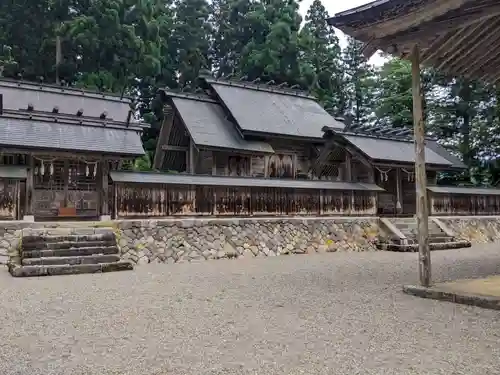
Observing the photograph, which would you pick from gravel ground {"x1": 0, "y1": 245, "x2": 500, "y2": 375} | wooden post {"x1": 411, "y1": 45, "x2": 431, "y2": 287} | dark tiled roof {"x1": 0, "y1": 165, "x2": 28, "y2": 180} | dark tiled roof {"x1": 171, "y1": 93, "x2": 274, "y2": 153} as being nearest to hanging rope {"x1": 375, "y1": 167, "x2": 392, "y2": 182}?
dark tiled roof {"x1": 171, "y1": 93, "x2": 274, "y2": 153}

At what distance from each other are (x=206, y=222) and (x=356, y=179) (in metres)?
9.20

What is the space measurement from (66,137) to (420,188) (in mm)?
11194

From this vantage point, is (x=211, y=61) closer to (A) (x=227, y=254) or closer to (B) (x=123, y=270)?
(A) (x=227, y=254)

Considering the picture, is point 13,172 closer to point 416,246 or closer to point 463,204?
point 416,246

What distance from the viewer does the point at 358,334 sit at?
498 centimetres

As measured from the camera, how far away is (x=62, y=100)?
20375mm

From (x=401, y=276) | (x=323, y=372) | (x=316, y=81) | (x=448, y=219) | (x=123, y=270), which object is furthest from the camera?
(x=316, y=81)

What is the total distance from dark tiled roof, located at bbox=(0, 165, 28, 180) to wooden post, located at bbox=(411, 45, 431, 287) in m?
10.7

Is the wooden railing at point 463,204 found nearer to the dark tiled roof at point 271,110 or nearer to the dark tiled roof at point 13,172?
the dark tiled roof at point 271,110

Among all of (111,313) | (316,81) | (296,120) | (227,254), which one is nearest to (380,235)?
(227,254)

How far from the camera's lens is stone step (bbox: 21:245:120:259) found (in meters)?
11.3

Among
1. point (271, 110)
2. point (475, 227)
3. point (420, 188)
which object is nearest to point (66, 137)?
point (420, 188)

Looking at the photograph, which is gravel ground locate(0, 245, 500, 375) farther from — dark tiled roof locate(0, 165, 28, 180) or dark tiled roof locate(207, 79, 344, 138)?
dark tiled roof locate(207, 79, 344, 138)

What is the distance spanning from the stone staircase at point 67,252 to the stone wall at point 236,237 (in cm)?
93
